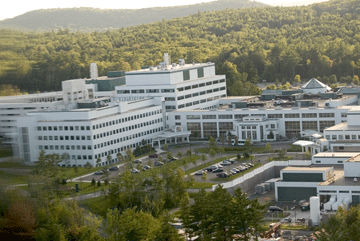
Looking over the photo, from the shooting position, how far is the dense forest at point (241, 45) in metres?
80.7

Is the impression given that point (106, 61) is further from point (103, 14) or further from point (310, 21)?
point (103, 14)

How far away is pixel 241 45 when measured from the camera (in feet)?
335

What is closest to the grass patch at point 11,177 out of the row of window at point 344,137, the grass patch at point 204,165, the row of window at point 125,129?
the grass patch at point 204,165

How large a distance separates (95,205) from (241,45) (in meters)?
77.6

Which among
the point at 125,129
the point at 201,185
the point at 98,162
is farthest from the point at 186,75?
the point at 201,185

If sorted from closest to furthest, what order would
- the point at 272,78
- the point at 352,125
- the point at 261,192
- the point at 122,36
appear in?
the point at 261,192 → the point at 352,125 → the point at 272,78 → the point at 122,36

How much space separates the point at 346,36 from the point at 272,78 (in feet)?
75.6

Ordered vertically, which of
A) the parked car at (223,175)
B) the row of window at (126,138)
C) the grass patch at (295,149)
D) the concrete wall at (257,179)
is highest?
the row of window at (126,138)

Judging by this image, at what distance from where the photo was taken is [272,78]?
82188 mm

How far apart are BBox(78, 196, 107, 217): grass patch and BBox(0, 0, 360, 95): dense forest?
28.5 m

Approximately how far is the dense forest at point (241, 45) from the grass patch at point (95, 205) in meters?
28.5

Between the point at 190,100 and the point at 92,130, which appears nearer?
the point at 92,130

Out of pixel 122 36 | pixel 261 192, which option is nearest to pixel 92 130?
pixel 261 192

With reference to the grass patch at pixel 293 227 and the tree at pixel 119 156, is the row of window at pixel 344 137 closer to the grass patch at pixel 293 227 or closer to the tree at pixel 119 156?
the grass patch at pixel 293 227
